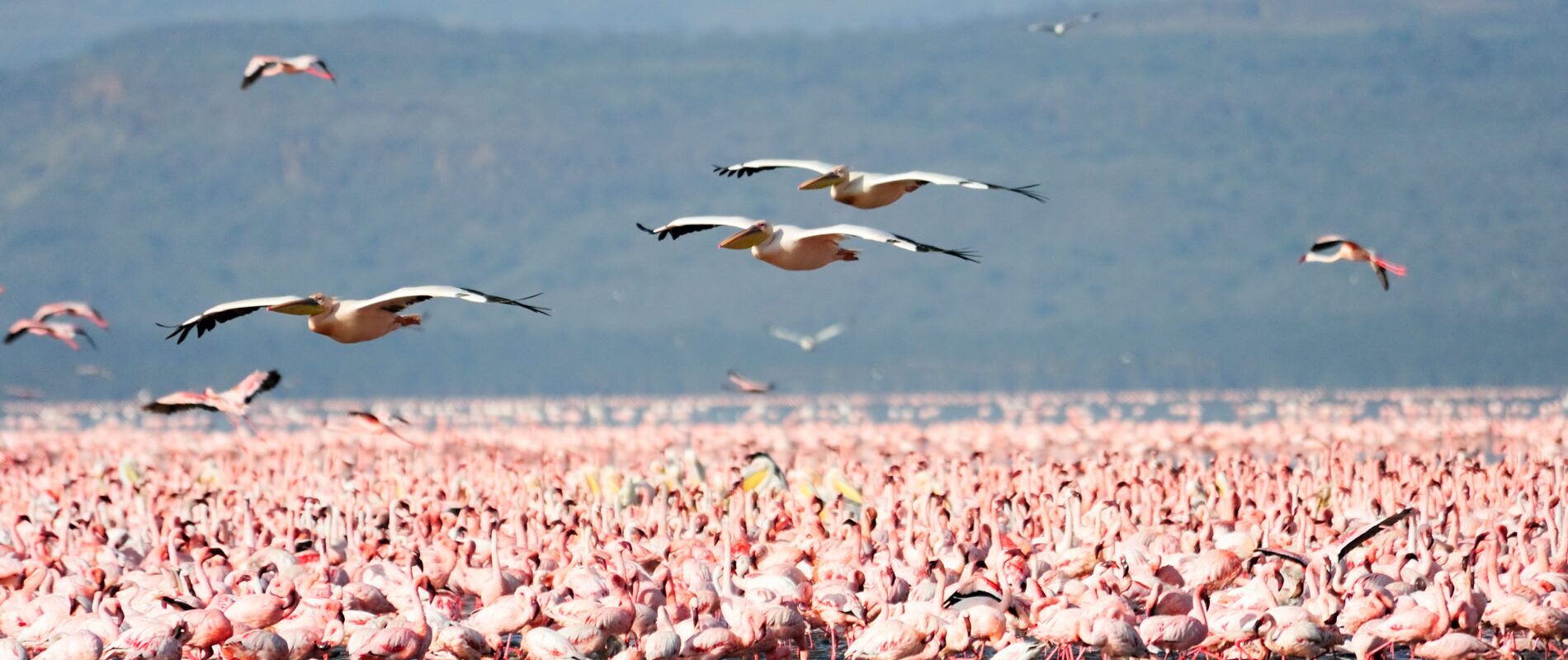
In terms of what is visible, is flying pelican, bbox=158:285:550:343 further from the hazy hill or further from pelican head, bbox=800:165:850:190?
the hazy hill

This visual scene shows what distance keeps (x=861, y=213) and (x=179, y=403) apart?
13772 centimetres

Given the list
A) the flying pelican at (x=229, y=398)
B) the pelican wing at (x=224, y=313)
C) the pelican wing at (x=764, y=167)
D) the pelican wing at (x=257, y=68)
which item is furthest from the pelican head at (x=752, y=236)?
the pelican wing at (x=257, y=68)

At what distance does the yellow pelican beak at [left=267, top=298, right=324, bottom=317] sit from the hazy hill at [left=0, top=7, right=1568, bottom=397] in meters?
90.0

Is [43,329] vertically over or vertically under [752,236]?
under

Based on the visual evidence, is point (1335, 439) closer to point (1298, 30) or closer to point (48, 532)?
point (48, 532)

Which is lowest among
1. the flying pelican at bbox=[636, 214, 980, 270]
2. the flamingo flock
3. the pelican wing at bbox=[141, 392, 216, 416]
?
the flamingo flock

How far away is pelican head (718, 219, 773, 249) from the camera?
1311 cm

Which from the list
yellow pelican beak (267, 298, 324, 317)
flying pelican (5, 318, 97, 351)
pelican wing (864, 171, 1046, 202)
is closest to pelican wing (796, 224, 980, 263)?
pelican wing (864, 171, 1046, 202)

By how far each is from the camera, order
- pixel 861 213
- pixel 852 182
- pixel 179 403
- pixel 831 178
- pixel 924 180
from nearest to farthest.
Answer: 1. pixel 924 180
2. pixel 831 178
3. pixel 852 182
4. pixel 179 403
5. pixel 861 213

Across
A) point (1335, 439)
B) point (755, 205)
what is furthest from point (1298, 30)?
point (1335, 439)

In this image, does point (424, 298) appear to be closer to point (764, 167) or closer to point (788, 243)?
point (764, 167)

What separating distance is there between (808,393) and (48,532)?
6767 centimetres

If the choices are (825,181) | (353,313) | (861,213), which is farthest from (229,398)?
(861,213)

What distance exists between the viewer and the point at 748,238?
13.3m
